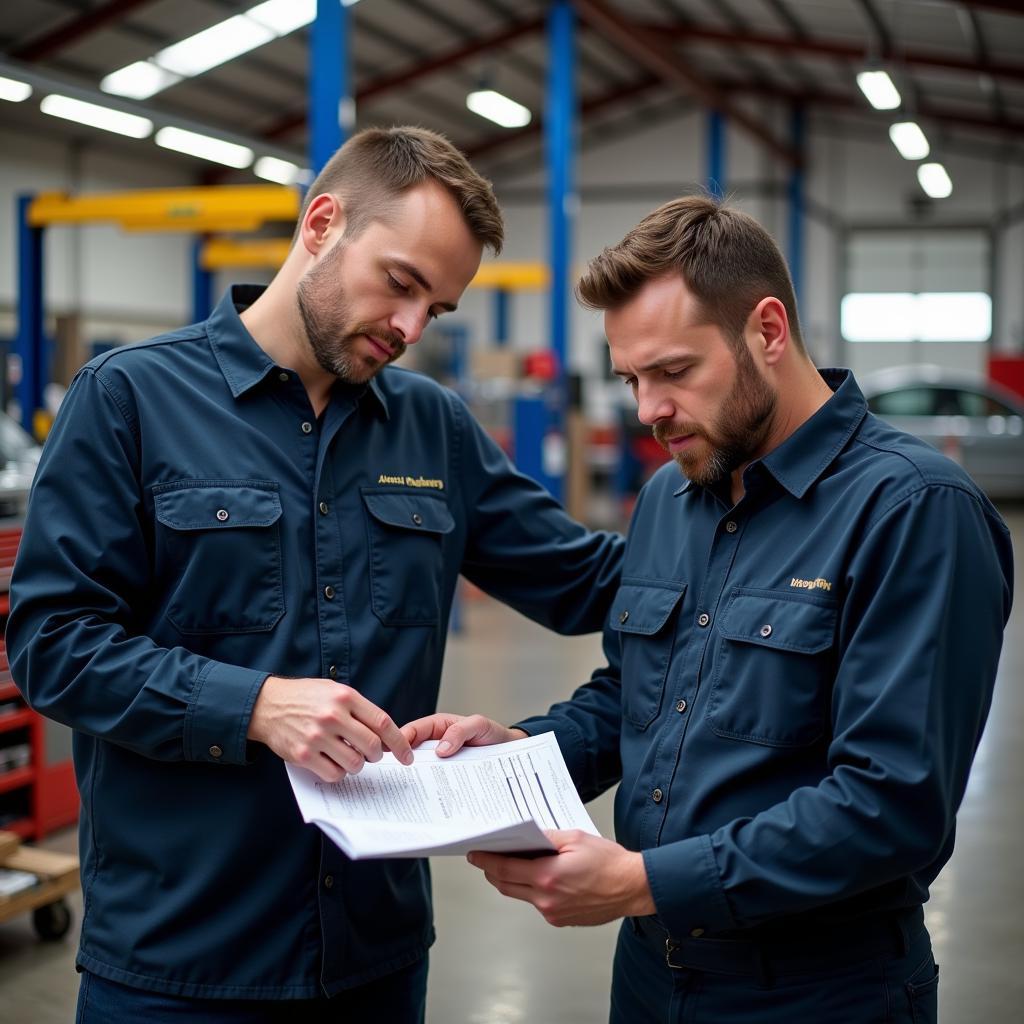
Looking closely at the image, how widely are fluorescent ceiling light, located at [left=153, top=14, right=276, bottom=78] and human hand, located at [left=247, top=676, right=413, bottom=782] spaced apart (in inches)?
463

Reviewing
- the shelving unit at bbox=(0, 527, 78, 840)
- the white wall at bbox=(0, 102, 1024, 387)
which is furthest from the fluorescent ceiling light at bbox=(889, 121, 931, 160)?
the shelving unit at bbox=(0, 527, 78, 840)

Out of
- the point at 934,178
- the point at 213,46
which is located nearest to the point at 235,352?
the point at 213,46

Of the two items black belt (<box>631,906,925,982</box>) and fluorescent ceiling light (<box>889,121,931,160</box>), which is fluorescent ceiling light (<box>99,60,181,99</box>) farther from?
black belt (<box>631,906,925,982</box>)

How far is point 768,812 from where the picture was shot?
129cm

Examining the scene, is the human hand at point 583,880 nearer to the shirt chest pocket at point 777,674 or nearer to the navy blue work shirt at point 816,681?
the navy blue work shirt at point 816,681

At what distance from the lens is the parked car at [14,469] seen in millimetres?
3773

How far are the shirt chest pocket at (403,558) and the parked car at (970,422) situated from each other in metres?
12.5

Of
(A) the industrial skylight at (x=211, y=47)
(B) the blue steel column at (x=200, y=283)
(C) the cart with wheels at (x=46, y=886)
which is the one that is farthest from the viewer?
(A) the industrial skylight at (x=211, y=47)

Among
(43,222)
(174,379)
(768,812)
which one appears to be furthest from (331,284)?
(43,222)

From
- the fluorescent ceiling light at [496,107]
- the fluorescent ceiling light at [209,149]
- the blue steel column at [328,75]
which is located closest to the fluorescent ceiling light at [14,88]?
the blue steel column at [328,75]

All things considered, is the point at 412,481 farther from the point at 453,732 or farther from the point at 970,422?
the point at 970,422

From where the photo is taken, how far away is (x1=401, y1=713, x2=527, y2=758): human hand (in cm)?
160

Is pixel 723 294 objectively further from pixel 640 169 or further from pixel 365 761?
pixel 640 169

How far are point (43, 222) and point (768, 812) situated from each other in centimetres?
694
